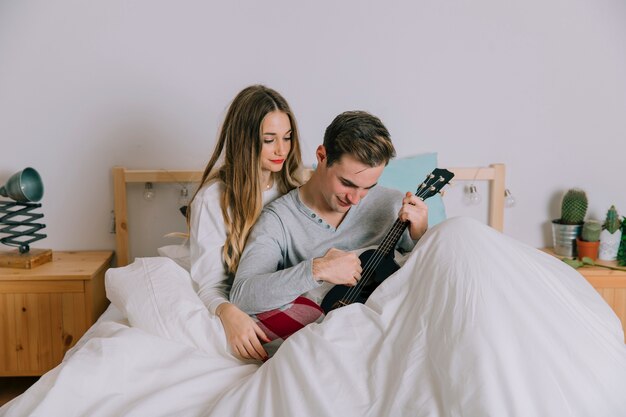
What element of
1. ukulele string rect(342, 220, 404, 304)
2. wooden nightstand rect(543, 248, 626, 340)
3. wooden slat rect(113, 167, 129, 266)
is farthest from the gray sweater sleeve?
wooden nightstand rect(543, 248, 626, 340)

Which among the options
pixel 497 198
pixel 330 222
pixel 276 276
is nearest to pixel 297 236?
pixel 330 222

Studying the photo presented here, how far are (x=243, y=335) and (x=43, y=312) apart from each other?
40.7 inches

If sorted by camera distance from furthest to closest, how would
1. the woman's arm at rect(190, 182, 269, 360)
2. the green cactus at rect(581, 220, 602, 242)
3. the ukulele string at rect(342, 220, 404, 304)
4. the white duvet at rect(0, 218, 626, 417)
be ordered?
the green cactus at rect(581, 220, 602, 242), the woman's arm at rect(190, 182, 269, 360), the ukulele string at rect(342, 220, 404, 304), the white duvet at rect(0, 218, 626, 417)

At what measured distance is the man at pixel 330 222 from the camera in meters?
1.57

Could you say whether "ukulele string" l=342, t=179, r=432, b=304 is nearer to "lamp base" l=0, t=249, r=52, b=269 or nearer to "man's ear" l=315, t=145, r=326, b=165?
"man's ear" l=315, t=145, r=326, b=165

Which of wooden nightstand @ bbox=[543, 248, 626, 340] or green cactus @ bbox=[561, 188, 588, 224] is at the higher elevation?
green cactus @ bbox=[561, 188, 588, 224]

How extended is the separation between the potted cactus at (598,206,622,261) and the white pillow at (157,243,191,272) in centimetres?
153

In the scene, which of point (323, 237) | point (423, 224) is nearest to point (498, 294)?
point (423, 224)

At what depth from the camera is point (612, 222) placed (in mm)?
2365

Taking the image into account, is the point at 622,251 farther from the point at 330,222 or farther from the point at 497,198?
the point at 330,222

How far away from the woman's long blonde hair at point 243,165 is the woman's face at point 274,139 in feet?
0.04

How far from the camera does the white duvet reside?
1152mm

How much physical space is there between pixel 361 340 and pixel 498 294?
0.29 metres

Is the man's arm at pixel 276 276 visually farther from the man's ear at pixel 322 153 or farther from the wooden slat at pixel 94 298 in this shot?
the wooden slat at pixel 94 298
